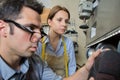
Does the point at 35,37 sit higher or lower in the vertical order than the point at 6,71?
higher

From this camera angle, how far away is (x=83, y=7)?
1.63 metres

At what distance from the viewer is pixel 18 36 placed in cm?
89

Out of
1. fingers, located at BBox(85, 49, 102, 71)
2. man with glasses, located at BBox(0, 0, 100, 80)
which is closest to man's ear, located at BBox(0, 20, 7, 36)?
man with glasses, located at BBox(0, 0, 100, 80)

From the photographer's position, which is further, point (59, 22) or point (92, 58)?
point (59, 22)

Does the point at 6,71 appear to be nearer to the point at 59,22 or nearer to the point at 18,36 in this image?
the point at 18,36

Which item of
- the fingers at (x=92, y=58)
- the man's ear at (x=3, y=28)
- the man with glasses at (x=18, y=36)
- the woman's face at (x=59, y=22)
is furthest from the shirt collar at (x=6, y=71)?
the woman's face at (x=59, y=22)

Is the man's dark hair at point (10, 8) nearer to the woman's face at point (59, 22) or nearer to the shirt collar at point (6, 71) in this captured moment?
the shirt collar at point (6, 71)

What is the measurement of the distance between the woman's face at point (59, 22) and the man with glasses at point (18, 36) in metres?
0.68

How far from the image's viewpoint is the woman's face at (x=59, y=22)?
164 centimetres

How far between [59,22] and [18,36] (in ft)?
2.58

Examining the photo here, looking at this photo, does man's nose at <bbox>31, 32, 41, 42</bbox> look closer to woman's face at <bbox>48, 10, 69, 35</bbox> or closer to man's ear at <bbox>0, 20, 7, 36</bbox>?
man's ear at <bbox>0, 20, 7, 36</bbox>

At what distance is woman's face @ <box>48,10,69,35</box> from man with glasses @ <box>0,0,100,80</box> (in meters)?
0.68

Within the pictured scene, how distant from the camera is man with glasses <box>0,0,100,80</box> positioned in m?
0.88

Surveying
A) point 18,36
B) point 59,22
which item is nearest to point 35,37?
point 18,36
